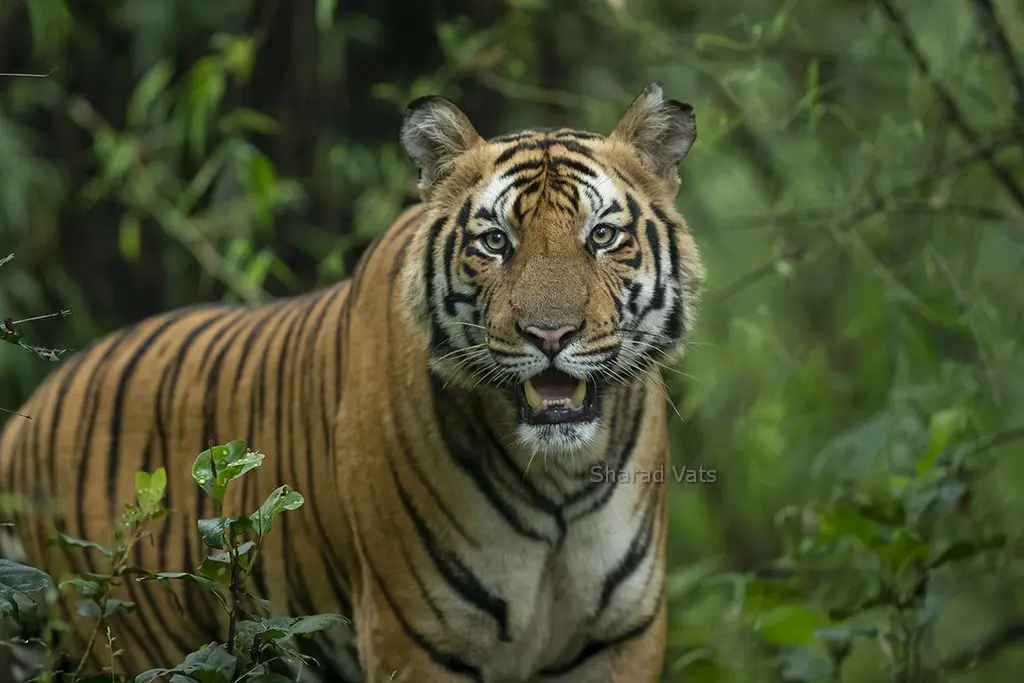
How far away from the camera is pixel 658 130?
2746mm

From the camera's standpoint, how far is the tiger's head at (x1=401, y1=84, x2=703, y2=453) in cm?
247

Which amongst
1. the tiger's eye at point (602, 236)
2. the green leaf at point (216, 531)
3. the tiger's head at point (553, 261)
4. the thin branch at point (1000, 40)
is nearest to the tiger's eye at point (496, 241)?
the tiger's head at point (553, 261)

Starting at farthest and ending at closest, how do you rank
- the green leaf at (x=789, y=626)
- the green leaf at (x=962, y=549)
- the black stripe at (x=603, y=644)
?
the green leaf at (x=789, y=626)
the green leaf at (x=962, y=549)
the black stripe at (x=603, y=644)

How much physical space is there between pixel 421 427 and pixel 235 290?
2.52m

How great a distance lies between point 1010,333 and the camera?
4156mm

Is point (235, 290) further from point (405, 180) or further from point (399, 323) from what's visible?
point (399, 323)

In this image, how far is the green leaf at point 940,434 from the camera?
337 centimetres

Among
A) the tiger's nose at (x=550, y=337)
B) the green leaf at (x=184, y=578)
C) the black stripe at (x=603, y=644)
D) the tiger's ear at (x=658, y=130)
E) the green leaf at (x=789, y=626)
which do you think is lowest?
the green leaf at (x=789, y=626)

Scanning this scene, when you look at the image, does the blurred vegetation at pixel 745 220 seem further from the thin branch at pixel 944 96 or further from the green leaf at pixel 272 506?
the green leaf at pixel 272 506

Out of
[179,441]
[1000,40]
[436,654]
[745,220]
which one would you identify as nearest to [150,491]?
[436,654]

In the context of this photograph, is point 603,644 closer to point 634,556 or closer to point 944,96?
point 634,556

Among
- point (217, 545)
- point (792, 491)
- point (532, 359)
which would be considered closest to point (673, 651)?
point (792, 491)

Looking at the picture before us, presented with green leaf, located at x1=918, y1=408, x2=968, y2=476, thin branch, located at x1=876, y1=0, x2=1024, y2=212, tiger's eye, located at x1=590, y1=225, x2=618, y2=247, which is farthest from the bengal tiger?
thin branch, located at x1=876, y1=0, x2=1024, y2=212

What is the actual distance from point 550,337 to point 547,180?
0.32 m
